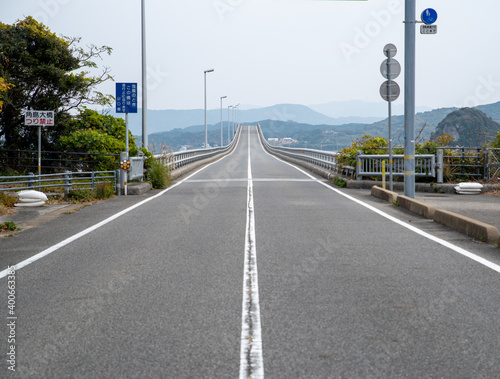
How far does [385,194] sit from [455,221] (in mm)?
5354

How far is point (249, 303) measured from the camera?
5.48 m

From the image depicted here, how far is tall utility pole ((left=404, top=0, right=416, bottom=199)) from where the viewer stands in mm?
13977

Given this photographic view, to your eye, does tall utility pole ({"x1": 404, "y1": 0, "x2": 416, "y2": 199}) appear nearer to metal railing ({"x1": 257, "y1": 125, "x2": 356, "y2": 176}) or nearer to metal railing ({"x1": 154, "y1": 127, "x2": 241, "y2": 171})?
metal railing ({"x1": 257, "y1": 125, "x2": 356, "y2": 176})

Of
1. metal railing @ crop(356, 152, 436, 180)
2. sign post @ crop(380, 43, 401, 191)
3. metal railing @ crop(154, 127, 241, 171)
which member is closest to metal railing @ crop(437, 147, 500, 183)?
metal railing @ crop(356, 152, 436, 180)

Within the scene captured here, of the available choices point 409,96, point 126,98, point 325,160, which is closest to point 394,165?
point 409,96

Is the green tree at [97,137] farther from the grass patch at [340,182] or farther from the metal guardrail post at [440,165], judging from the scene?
the metal guardrail post at [440,165]

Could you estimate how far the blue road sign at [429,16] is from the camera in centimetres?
1352

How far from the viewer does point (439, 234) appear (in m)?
9.68

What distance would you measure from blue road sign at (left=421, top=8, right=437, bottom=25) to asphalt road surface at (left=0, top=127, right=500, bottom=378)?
5.95 m

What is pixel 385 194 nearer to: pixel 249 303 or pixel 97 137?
pixel 249 303

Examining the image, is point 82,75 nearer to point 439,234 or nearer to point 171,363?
point 439,234

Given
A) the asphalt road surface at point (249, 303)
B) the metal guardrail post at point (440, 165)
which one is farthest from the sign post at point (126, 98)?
the metal guardrail post at point (440, 165)

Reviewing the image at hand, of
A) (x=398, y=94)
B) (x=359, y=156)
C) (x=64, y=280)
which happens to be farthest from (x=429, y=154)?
(x=64, y=280)

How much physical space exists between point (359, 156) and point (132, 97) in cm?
822
